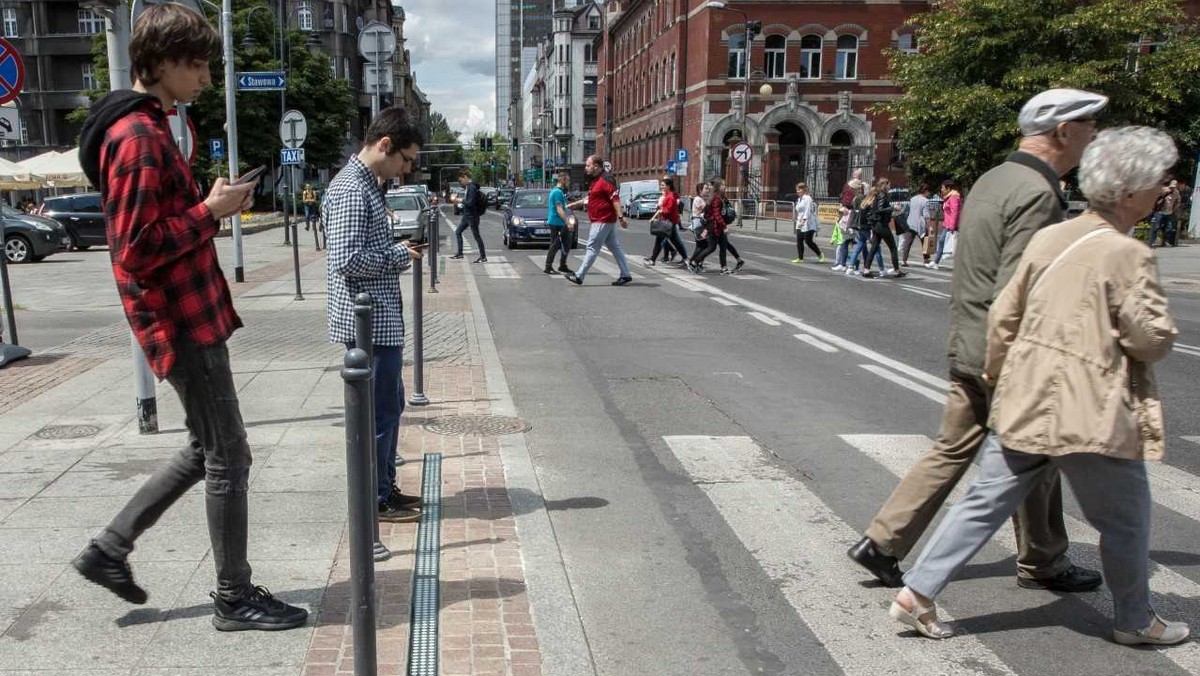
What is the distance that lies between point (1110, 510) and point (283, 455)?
418 cm

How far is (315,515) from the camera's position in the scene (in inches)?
180

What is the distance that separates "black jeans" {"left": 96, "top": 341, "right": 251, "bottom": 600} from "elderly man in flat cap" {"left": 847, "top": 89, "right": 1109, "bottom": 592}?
2.35 meters

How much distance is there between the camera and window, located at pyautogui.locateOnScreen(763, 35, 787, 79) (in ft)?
165

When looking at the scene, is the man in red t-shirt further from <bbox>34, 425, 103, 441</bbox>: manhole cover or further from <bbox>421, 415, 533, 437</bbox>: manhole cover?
<bbox>34, 425, 103, 441</bbox>: manhole cover

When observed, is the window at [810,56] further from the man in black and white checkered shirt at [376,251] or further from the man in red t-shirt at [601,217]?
the man in black and white checkered shirt at [376,251]

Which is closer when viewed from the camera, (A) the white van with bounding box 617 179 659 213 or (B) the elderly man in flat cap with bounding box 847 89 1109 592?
(B) the elderly man in flat cap with bounding box 847 89 1109 592

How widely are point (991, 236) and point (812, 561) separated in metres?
1.58

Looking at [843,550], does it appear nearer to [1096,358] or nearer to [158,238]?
[1096,358]

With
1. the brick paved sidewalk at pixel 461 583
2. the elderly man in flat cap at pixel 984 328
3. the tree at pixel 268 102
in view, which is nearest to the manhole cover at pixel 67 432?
the brick paved sidewalk at pixel 461 583

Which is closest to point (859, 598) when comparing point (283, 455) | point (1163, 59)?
point (283, 455)

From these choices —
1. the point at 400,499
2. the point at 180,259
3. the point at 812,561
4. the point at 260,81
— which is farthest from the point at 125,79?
the point at 260,81

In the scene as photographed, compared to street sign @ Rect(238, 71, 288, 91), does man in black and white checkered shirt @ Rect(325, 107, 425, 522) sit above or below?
below

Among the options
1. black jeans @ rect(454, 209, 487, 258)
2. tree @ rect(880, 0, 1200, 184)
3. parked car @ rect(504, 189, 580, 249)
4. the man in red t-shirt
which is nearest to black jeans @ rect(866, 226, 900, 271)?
the man in red t-shirt

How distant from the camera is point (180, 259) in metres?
3.13
